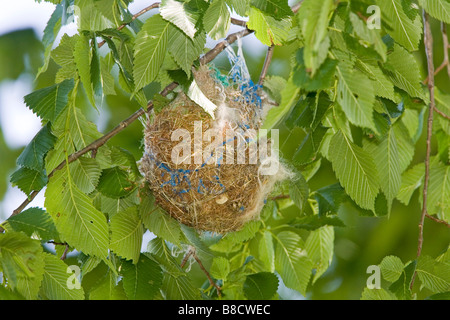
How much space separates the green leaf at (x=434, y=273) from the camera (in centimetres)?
161

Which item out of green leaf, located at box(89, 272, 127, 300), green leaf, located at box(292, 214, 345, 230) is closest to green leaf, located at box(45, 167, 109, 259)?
green leaf, located at box(89, 272, 127, 300)

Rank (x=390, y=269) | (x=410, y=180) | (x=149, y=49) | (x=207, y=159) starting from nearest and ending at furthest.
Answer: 1. (x=149, y=49)
2. (x=390, y=269)
3. (x=207, y=159)
4. (x=410, y=180)

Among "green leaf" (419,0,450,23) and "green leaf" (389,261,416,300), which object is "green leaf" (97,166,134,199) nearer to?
"green leaf" (389,261,416,300)

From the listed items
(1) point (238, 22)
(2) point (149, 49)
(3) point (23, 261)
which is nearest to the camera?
(3) point (23, 261)

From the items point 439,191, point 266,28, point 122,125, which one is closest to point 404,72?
point 266,28

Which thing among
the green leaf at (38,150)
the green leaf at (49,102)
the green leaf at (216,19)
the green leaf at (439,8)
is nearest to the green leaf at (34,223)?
the green leaf at (38,150)

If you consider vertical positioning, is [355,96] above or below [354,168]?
above

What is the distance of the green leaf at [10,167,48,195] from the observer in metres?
1.58

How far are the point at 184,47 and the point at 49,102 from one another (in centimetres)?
Answer: 38

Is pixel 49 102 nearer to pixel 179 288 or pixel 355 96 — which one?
pixel 179 288

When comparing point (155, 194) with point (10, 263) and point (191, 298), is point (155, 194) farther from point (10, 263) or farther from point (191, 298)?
point (10, 263)

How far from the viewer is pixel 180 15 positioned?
145 centimetres

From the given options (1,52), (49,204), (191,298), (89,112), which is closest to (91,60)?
(49,204)
